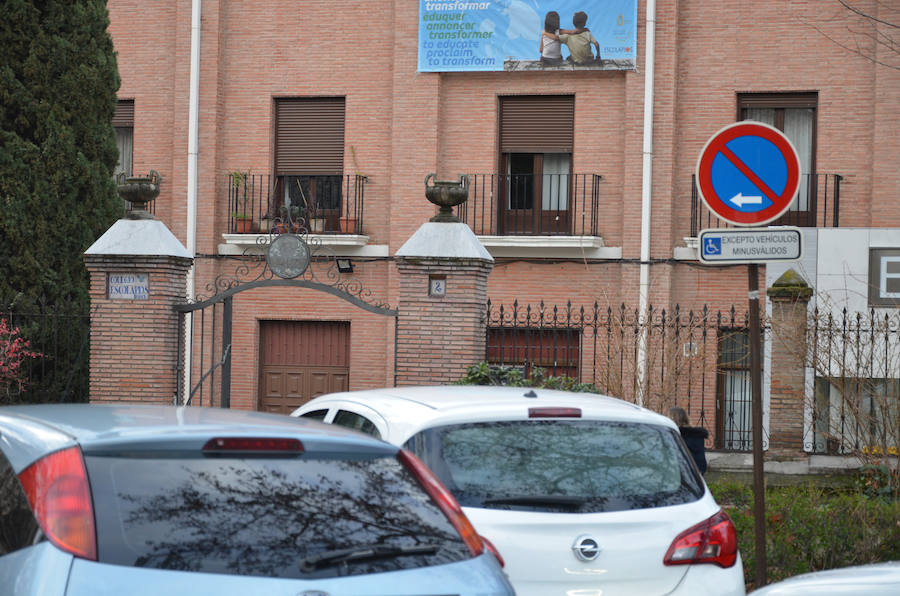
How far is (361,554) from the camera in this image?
3158 mm

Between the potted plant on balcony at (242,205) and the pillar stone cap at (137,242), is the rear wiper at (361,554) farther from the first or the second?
the potted plant on balcony at (242,205)

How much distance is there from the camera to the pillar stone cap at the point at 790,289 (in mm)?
12023

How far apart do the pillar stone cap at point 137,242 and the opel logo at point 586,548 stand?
8627 mm

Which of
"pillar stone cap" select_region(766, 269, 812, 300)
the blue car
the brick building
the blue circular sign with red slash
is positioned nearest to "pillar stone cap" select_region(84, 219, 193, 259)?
the brick building

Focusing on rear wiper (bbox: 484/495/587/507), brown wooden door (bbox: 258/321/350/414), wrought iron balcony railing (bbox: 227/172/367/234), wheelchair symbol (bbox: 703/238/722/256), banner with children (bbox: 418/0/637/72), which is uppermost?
banner with children (bbox: 418/0/637/72)

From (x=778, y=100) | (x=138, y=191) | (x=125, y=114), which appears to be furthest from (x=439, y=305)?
(x=125, y=114)

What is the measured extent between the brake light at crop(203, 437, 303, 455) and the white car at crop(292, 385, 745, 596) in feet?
4.47

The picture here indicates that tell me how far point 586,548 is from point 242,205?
1647 centimetres

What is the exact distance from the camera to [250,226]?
20.0 meters

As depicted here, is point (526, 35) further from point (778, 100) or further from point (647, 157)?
point (778, 100)

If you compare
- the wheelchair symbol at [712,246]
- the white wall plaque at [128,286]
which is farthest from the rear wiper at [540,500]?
the white wall plaque at [128,286]

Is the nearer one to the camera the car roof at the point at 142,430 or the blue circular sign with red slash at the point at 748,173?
the car roof at the point at 142,430

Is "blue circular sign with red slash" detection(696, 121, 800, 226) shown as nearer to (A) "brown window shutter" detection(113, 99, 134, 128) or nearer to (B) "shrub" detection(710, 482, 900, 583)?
(B) "shrub" detection(710, 482, 900, 583)

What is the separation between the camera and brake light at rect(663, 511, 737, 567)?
15.3 feet
